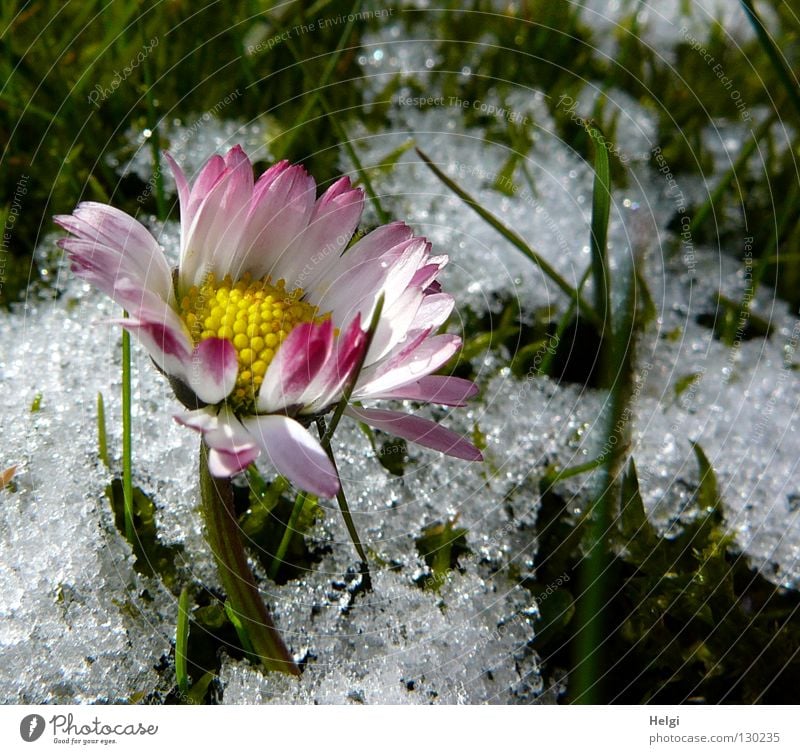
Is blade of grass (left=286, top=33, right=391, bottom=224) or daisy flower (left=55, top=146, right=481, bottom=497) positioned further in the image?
blade of grass (left=286, top=33, right=391, bottom=224)

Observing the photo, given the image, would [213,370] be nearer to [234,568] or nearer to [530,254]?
[234,568]

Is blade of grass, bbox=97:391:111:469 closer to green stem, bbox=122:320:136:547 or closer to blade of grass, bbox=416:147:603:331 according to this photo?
green stem, bbox=122:320:136:547

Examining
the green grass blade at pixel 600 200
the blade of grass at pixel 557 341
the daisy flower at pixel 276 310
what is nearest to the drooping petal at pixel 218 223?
the daisy flower at pixel 276 310

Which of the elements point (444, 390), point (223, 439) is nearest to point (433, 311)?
point (444, 390)

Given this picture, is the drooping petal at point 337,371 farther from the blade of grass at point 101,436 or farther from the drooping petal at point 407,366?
the blade of grass at point 101,436

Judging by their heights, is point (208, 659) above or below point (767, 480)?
below

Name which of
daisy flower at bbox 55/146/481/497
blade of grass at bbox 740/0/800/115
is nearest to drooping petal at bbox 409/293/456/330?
daisy flower at bbox 55/146/481/497
